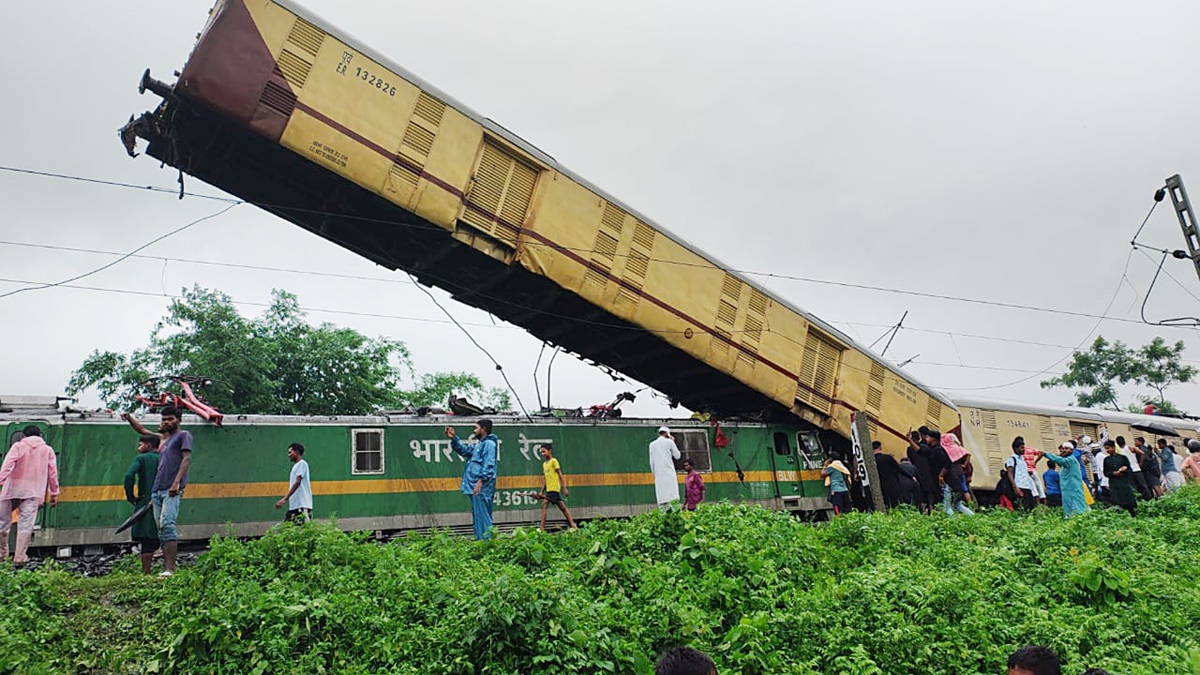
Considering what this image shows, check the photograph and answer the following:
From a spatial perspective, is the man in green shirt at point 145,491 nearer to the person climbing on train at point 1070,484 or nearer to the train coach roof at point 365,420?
the train coach roof at point 365,420

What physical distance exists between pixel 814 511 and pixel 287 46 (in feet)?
42.8

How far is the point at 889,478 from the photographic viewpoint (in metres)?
13.4

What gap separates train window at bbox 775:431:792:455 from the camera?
1545 cm

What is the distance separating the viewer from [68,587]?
709 centimetres

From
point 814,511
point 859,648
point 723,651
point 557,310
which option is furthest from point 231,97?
point 814,511

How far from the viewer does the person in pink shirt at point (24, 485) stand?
8141 mm

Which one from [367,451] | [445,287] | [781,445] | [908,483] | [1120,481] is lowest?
[367,451]

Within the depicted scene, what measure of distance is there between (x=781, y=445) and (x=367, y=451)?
8383 millimetres

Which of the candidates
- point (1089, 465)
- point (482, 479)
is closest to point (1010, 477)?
point (1089, 465)

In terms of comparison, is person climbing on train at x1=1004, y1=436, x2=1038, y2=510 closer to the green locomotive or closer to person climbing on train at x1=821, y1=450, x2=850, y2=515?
person climbing on train at x1=821, y1=450, x2=850, y2=515

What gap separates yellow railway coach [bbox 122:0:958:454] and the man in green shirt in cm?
393

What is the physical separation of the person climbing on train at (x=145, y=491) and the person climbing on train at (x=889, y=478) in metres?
11.0

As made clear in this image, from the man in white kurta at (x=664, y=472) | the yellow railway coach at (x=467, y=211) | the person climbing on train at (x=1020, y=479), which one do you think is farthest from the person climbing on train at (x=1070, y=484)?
the man in white kurta at (x=664, y=472)

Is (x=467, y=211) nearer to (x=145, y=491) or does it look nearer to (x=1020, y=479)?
(x=145, y=491)
